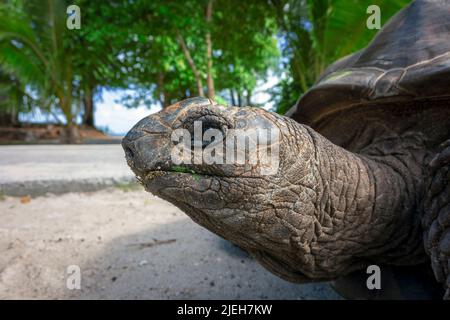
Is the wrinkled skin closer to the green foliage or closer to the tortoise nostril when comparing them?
the tortoise nostril

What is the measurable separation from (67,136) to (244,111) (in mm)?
10471

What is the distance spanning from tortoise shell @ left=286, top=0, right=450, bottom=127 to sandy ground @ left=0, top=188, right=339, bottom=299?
79 cm

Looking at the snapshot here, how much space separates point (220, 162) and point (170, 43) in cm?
849

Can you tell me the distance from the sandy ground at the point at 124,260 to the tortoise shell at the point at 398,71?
79 centimetres

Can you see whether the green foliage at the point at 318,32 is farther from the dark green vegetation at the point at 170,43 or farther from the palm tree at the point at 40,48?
the palm tree at the point at 40,48

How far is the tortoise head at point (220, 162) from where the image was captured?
0.81 metres

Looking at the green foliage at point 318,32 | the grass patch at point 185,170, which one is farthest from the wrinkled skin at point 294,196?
the green foliage at point 318,32

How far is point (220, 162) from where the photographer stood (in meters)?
0.81

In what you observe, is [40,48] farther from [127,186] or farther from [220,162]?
[220,162]

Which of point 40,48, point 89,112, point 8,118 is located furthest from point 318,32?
point 8,118

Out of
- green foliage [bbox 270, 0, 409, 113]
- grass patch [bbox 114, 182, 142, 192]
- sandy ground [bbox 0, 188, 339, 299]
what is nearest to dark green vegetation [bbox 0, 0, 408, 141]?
green foliage [bbox 270, 0, 409, 113]
